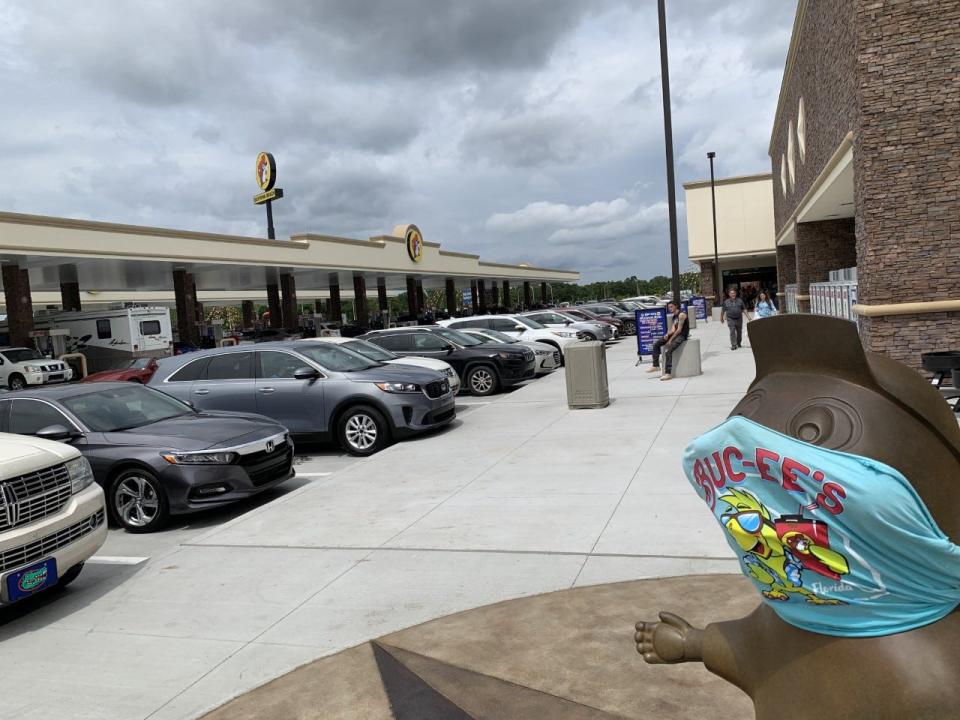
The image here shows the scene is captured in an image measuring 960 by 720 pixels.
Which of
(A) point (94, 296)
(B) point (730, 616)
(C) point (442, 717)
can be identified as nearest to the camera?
(C) point (442, 717)

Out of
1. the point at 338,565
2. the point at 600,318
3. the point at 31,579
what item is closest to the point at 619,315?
the point at 600,318

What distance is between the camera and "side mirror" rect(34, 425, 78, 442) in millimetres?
7105

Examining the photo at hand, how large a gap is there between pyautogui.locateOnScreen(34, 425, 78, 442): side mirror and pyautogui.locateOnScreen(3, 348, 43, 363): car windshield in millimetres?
22688

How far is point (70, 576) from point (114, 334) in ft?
91.8

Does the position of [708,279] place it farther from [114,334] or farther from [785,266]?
[114,334]

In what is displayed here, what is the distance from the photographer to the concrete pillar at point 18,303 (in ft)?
92.0

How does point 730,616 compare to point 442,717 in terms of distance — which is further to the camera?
point 730,616

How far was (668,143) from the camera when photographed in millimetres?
18094

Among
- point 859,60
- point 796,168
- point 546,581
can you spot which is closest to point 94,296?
point 796,168

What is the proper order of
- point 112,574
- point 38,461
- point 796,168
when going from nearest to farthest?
point 38,461, point 112,574, point 796,168

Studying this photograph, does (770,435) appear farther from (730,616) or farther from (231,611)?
(231,611)

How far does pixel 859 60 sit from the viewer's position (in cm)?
1375

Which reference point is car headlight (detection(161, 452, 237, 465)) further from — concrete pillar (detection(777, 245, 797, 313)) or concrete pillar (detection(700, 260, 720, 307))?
concrete pillar (detection(700, 260, 720, 307))

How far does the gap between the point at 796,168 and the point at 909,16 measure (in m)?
16.2
